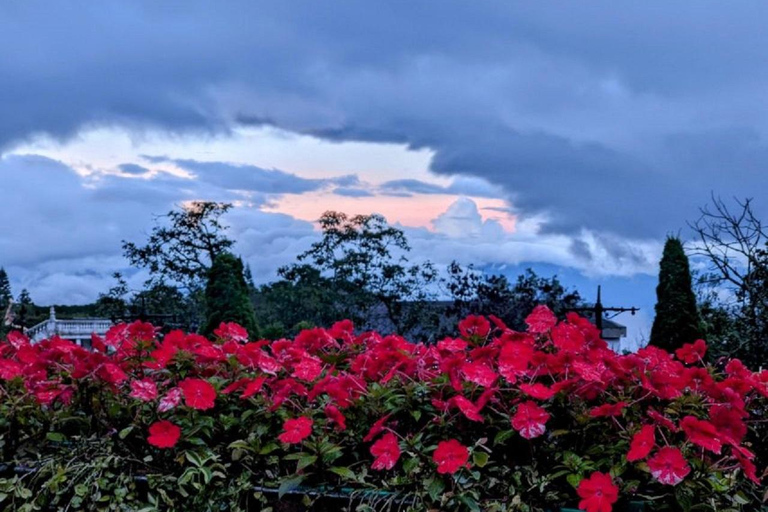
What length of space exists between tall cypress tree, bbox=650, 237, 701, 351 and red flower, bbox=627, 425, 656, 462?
7698mm

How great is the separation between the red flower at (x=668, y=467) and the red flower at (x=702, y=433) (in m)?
0.10

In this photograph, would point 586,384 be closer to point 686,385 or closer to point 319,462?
point 686,385

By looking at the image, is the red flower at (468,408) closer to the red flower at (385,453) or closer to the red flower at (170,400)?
the red flower at (385,453)

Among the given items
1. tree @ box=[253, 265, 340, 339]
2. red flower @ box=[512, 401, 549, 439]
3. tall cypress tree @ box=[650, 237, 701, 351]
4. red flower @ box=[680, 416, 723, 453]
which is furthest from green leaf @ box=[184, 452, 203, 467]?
tree @ box=[253, 265, 340, 339]

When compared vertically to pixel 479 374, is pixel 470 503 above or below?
below

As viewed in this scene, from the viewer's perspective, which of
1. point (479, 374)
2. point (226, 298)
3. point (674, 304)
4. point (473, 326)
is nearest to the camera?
point (479, 374)

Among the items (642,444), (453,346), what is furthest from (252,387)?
(642,444)

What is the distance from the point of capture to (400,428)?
2371 millimetres

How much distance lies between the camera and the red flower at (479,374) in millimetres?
2232

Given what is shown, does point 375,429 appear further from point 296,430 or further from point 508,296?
point 508,296

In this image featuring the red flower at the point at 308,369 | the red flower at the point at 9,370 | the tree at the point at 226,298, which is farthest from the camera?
the tree at the point at 226,298

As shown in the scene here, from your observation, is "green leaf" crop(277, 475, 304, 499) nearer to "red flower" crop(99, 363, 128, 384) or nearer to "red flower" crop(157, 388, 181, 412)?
"red flower" crop(157, 388, 181, 412)

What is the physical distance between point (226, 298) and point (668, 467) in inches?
357

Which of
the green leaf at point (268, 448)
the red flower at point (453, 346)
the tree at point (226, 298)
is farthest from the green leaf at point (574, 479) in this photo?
the tree at point (226, 298)
